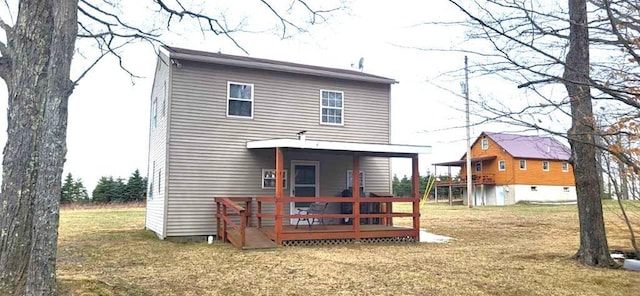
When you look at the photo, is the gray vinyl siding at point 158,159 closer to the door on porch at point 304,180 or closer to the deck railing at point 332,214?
the deck railing at point 332,214

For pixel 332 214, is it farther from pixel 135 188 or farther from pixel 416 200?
pixel 135 188

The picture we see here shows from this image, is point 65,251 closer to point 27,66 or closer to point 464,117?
point 27,66

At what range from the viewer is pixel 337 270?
701 centimetres

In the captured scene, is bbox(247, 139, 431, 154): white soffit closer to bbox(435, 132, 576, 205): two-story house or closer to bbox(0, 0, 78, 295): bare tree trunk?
bbox(0, 0, 78, 295): bare tree trunk

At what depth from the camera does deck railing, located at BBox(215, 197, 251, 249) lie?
951 centimetres

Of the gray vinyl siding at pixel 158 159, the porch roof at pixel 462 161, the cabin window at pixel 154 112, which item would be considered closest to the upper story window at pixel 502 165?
the porch roof at pixel 462 161

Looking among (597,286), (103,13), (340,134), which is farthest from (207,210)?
(597,286)

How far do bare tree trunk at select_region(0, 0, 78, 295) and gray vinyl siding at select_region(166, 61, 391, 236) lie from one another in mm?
6353

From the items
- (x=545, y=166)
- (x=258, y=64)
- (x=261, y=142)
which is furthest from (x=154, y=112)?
(x=545, y=166)

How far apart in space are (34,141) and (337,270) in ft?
14.2

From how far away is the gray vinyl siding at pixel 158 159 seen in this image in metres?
11.3

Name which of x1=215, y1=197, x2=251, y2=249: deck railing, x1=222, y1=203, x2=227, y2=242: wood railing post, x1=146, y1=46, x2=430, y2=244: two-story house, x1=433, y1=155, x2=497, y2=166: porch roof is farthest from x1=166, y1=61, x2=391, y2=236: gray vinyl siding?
x1=433, y1=155, x2=497, y2=166: porch roof

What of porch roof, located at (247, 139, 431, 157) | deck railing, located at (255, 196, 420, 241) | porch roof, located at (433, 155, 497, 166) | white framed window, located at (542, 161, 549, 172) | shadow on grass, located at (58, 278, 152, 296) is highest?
porch roof, located at (433, 155, 497, 166)

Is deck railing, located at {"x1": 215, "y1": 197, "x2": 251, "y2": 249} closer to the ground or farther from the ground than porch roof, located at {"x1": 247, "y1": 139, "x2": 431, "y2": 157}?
closer to the ground
